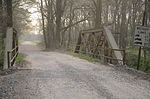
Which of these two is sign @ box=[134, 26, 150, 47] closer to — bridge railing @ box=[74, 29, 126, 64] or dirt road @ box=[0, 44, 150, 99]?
bridge railing @ box=[74, 29, 126, 64]

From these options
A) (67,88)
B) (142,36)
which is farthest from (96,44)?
(67,88)

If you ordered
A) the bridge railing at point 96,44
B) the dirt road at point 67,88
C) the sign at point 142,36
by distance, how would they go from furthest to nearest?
the bridge railing at point 96,44 → the sign at point 142,36 → the dirt road at point 67,88

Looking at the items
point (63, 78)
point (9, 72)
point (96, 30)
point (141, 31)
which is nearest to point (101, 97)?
point (63, 78)

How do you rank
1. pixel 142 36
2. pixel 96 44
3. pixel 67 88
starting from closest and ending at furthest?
pixel 67 88 < pixel 142 36 < pixel 96 44

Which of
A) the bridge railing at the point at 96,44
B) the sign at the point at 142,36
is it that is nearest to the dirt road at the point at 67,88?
the sign at the point at 142,36

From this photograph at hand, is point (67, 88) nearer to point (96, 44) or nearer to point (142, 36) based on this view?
point (142, 36)

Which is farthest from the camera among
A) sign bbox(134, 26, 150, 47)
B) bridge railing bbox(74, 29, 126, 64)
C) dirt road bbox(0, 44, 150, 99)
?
bridge railing bbox(74, 29, 126, 64)

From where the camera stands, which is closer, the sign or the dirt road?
the dirt road

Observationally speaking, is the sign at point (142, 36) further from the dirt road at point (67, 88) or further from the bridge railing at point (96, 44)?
the dirt road at point (67, 88)

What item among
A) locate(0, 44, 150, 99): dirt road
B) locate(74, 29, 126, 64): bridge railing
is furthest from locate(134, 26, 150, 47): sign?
locate(0, 44, 150, 99): dirt road

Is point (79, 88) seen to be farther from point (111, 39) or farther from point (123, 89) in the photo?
point (111, 39)

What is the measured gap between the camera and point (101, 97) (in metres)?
5.02

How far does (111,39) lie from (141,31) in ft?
10.3

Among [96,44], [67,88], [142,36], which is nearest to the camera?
[67,88]
